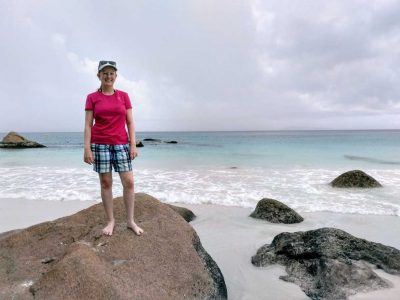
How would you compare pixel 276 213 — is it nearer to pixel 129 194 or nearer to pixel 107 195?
pixel 129 194

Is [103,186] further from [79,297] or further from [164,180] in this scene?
[164,180]

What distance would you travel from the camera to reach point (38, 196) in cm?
1021

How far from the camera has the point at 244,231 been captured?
6.49 m

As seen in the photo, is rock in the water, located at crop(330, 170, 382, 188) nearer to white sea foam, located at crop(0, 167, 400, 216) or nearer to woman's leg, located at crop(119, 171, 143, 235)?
white sea foam, located at crop(0, 167, 400, 216)

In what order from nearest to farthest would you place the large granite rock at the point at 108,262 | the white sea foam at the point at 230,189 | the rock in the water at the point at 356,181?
the large granite rock at the point at 108,262, the white sea foam at the point at 230,189, the rock in the water at the point at 356,181

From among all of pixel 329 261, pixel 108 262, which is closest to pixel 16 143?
pixel 108 262

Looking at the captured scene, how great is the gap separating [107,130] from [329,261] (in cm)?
317

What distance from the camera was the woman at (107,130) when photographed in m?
4.01

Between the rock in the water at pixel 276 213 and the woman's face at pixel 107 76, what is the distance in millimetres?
4655

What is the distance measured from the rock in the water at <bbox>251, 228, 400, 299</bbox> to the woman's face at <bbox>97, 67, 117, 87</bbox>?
10.4 ft

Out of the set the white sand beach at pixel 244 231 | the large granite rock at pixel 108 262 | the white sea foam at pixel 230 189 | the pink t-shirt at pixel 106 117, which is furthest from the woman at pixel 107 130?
the white sea foam at pixel 230 189

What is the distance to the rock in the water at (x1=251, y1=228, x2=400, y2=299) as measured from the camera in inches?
152

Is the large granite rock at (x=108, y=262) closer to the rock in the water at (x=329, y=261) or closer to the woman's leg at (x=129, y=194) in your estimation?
the woman's leg at (x=129, y=194)

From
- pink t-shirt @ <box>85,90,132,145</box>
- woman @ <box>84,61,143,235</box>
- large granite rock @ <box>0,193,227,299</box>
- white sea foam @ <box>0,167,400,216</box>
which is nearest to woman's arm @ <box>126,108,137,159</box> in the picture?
woman @ <box>84,61,143,235</box>
